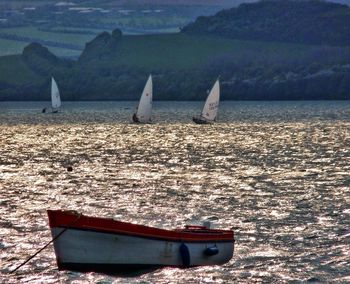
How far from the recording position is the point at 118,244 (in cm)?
5356

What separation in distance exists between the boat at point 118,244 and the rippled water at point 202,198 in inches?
30.0

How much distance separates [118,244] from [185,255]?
4.01 metres

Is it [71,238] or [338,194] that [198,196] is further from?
[71,238]

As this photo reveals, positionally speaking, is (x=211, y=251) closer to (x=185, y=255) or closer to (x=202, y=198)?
(x=185, y=255)

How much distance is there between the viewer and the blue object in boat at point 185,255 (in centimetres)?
5516

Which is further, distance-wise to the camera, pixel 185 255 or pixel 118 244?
pixel 185 255

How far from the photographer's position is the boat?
52969 mm

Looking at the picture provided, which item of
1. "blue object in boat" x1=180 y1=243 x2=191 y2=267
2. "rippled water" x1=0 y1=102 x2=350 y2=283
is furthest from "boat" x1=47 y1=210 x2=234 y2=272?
"rippled water" x1=0 y1=102 x2=350 y2=283

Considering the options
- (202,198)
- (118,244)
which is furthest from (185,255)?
(202,198)

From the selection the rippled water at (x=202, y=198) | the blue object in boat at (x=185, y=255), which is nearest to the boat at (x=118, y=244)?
the blue object in boat at (x=185, y=255)

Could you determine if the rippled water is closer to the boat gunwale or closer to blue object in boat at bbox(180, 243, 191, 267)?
blue object in boat at bbox(180, 243, 191, 267)

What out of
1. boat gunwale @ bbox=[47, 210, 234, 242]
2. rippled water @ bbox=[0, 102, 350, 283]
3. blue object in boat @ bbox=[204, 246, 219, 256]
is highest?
boat gunwale @ bbox=[47, 210, 234, 242]

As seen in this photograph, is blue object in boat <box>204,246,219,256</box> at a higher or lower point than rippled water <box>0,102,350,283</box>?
higher

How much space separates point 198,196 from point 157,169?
27.6 metres
